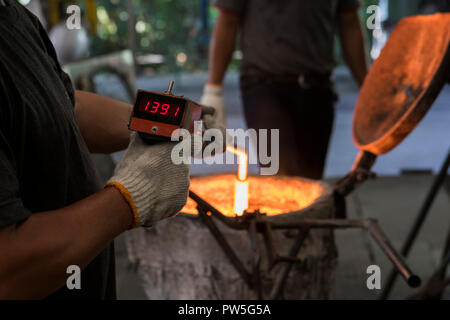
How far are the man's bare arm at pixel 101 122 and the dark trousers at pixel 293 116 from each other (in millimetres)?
1132

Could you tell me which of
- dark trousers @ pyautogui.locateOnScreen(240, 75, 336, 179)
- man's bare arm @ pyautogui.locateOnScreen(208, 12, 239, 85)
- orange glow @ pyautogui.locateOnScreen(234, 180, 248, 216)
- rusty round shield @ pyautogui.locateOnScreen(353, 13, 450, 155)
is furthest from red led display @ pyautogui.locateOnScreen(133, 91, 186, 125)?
man's bare arm @ pyautogui.locateOnScreen(208, 12, 239, 85)

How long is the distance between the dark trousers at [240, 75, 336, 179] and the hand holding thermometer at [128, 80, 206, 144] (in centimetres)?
145

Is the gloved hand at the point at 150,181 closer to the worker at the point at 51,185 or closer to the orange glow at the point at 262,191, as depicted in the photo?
the worker at the point at 51,185

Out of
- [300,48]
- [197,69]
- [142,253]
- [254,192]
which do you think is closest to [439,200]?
[300,48]

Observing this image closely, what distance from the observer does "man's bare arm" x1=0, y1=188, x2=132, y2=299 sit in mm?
797

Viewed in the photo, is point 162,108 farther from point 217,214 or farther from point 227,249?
point 227,249

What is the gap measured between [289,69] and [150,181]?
155 centimetres

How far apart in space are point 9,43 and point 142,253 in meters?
0.98

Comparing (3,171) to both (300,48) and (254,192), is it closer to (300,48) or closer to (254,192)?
(254,192)

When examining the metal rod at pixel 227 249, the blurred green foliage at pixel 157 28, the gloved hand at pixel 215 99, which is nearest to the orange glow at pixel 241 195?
the metal rod at pixel 227 249

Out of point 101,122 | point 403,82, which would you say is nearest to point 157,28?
point 403,82

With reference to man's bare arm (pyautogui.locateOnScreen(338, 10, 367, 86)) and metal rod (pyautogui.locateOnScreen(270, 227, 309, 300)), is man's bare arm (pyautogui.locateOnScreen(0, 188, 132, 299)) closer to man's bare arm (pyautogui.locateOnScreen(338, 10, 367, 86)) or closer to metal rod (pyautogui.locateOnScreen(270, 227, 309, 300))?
metal rod (pyautogui.locateOnScreen(270, 227, 309, 300))

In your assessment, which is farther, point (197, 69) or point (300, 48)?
point (197, 69)

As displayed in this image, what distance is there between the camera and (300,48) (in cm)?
239
